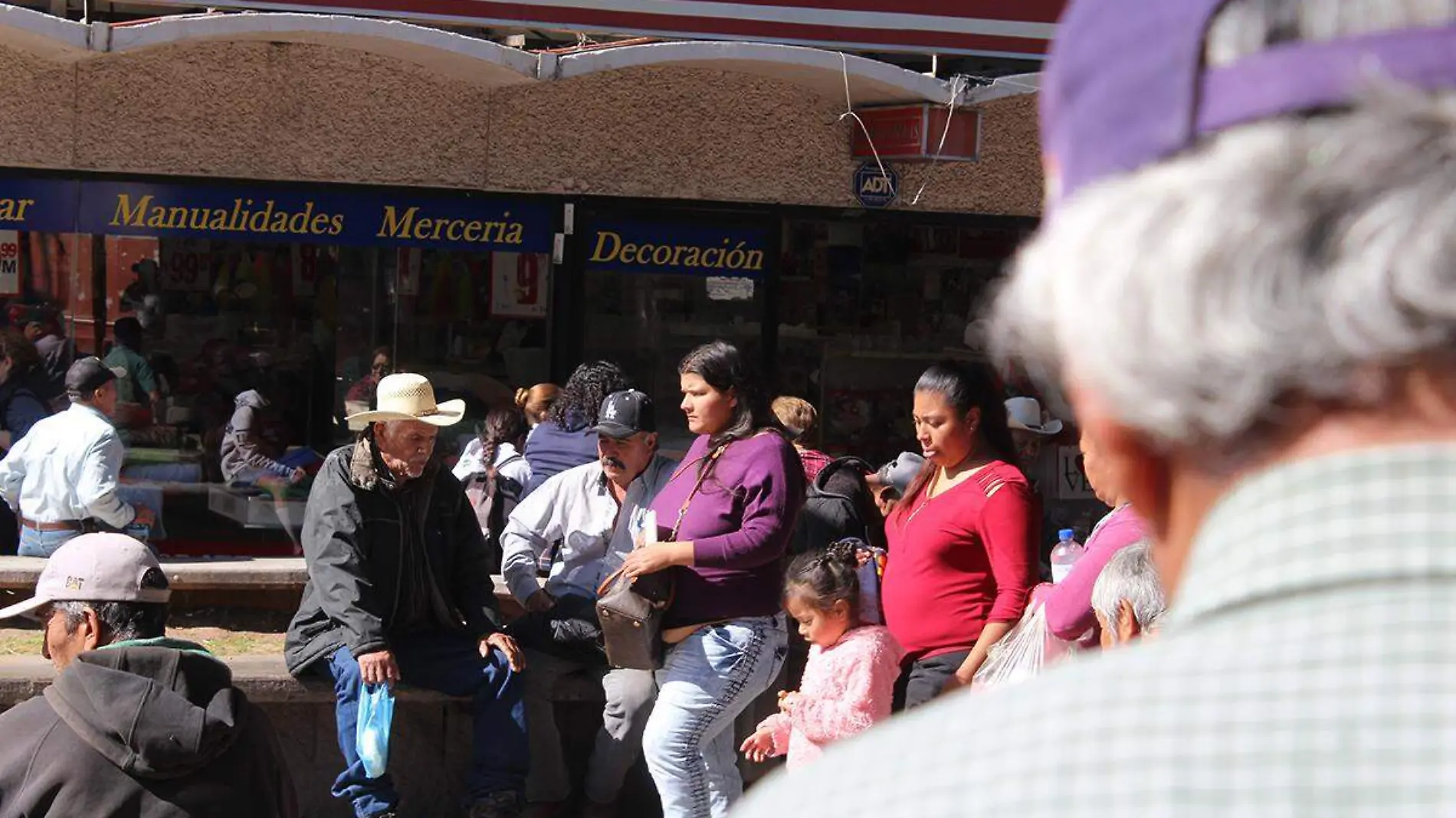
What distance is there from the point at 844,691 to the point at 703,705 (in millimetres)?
642

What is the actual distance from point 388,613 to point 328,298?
3.97 m

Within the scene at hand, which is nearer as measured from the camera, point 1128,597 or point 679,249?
point 1128,597

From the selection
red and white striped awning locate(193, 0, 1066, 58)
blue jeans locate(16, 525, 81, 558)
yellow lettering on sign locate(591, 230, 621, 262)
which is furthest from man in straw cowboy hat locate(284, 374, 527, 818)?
yellow lettering on sign locate(591, 230, 621, 262)

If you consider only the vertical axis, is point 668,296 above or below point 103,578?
above

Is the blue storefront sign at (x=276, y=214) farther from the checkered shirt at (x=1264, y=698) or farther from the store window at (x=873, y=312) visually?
the checkered shirt at (x=1264, y=698)

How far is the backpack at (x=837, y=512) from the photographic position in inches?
255

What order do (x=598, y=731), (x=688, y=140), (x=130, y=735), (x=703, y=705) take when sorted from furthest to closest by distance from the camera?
(x=688, y=140), (x=598, y=731), (x=703, y=705), (x=130, y=735)

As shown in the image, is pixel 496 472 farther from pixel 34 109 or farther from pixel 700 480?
pixel 34 109

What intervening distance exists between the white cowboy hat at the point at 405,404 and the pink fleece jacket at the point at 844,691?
1.69 metres

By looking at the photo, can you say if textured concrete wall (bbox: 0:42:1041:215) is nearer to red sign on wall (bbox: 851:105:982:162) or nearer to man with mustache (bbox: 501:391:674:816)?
red sign on wall (bbox: 851:105:982:162)

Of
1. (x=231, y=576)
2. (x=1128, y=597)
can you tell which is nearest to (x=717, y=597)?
(x=1128, y=597)

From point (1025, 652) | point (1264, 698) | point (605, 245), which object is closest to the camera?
point (1264, 698)

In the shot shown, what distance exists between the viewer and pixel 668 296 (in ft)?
33.2

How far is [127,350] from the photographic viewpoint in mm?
9352
